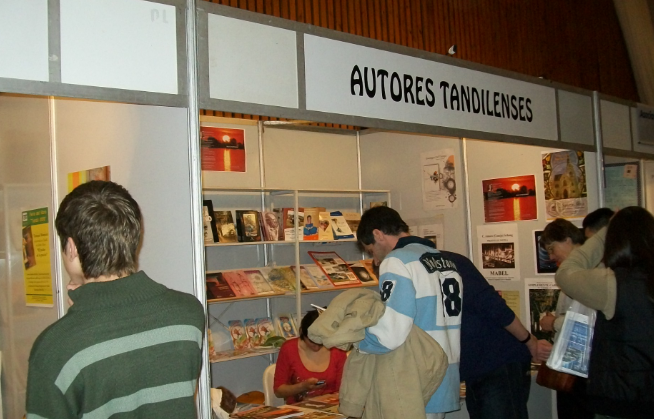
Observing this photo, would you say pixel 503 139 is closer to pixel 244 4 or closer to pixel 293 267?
pixel 293 267

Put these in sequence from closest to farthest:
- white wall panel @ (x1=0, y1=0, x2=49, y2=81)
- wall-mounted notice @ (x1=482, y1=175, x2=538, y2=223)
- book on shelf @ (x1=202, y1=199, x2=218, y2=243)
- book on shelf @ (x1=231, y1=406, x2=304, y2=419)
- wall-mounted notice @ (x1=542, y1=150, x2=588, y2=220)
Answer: white wall panel @ (x1=0, y1=0, x2=49, y2=81), book on shelf @ (x1=231, y1=406, x2=304, y2=419), wall-mounted notice @ (x1=542, y1=150, x2=588, y2=220), wall-mounted notice @ (x1=482, y1=175, x2=538, y2=223), book on shelf @ (x1=202, y1=199, x2=218, y2=243)

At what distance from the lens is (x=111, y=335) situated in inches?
55.4

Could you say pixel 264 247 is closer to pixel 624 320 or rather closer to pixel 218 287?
pixel 218 287

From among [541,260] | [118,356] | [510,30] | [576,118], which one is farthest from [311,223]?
[118,356]

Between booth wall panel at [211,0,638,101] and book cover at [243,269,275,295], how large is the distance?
2.24 metres

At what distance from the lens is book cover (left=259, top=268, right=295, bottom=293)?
526cm

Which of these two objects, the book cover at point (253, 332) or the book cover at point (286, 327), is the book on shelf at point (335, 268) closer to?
the book cover at point (286, 327)

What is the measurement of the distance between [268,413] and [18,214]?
168cm

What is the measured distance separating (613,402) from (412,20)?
193 inches

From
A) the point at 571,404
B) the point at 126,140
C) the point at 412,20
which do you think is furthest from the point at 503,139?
the point at 412,20

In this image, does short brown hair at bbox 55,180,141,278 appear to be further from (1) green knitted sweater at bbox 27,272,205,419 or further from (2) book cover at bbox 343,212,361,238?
(2) book cover at bbox 343,212,361,238

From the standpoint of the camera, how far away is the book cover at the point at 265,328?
5.24 metres

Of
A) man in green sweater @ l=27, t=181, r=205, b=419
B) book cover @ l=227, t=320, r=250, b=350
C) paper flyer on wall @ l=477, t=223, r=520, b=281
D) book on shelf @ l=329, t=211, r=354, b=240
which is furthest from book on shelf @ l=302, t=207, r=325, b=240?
man in green sweater @ l=27, t=181, r=205, b=419

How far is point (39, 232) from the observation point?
3264 millimetres
